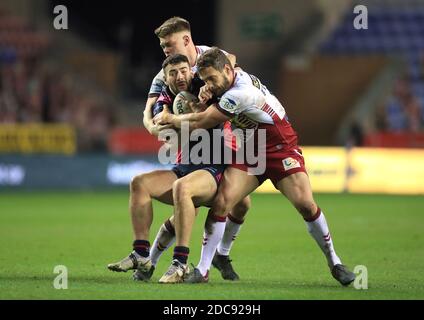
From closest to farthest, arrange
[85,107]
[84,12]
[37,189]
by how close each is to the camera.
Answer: [37,189] → [85,107] → [84,12]

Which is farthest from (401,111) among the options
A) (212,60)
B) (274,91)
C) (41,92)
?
(212,60)

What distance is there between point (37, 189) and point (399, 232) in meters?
10.1

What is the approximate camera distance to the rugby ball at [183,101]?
879cm

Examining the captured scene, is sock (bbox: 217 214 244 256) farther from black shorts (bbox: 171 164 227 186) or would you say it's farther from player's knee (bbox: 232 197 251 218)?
black shorts (bbox: 171 164 227 186)

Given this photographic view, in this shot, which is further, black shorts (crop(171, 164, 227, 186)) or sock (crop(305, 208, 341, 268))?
sock (crop(305, 208, 341, 268))

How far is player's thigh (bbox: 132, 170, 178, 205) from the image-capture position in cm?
883

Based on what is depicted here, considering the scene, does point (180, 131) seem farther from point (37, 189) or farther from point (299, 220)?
point (37, 189)

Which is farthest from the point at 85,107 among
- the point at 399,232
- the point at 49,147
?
the point at 399,232

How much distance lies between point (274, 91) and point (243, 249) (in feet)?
49.7

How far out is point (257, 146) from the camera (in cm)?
887

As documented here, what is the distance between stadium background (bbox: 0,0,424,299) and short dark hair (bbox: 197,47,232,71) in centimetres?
186

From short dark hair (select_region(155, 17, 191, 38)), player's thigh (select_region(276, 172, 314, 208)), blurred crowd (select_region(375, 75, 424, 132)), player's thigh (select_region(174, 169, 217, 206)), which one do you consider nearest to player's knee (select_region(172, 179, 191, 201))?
player's thigh (select_region(174, 169, 217, 206))

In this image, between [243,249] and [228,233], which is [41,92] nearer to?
[243,249]
